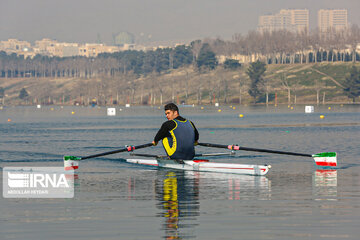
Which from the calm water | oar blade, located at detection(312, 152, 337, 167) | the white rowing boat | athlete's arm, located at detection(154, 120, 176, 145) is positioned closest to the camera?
the calm water

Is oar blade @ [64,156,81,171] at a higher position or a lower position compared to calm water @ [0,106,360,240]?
higher

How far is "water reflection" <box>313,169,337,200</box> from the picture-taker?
22.2 meters

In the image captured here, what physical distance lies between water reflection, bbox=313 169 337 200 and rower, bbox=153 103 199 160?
5.64 m

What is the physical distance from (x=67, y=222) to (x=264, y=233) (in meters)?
5.23

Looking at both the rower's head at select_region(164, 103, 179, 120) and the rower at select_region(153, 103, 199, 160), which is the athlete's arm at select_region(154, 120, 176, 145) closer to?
the rower at select_region(153, 103, 199, 160)

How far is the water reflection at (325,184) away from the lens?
22203mm

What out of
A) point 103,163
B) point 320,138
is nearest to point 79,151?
point 103,163

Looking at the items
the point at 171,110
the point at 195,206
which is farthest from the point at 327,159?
the point at 195,206

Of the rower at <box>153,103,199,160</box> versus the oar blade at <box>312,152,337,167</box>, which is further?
the oar blade at <box>312,152,337,167</box>

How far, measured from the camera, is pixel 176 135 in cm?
2950

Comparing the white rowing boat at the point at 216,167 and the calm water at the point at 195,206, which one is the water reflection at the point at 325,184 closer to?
the calm water at the point at 195,206

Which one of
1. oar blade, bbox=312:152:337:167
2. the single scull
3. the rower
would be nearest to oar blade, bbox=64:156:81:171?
the single scull

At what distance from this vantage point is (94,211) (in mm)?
19578

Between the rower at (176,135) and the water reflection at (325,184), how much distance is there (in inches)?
222
